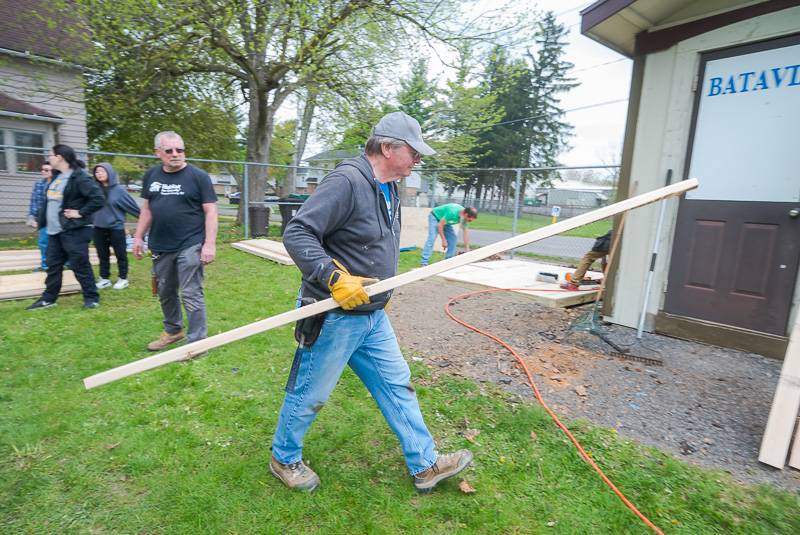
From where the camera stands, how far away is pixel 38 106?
12.7 meters

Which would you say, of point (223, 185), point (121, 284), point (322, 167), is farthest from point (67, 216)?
point (223, 185)

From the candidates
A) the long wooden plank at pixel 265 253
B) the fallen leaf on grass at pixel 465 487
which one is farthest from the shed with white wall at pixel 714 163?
the long wooden plank at pixel 265 253

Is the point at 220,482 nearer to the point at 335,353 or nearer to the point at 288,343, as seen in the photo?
the point at 335,353

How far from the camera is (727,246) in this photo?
4234 mm

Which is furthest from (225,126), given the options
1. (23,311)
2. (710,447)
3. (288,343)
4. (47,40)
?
(710,447)

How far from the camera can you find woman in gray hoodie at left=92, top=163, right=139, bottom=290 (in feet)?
20.7

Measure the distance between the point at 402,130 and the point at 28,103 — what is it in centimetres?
1552

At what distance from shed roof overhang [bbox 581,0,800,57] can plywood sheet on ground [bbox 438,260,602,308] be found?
2.96 m

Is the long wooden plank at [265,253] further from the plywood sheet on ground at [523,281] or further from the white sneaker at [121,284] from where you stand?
the plywood sheet on ground at [523,281]

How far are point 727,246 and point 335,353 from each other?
427 centimetres

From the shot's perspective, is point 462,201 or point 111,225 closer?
point 111,225

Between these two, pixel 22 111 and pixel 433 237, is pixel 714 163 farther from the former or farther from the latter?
pixel 22 111

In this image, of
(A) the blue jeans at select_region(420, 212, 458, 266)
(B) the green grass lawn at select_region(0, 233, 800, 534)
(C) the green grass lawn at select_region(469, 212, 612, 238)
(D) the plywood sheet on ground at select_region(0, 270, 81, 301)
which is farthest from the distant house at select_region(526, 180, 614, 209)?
(D) the plywood sheet on ground at select_region(0, 270, 81, 301)

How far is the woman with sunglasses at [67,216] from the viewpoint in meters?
5.12
